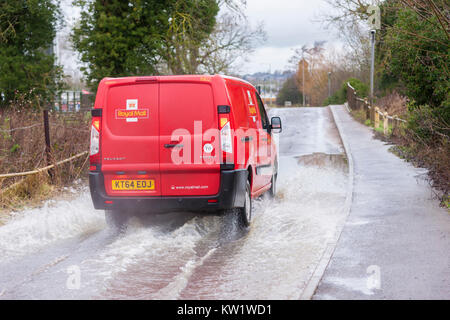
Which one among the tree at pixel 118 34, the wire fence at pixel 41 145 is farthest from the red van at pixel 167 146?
the tree at pixel 118 34

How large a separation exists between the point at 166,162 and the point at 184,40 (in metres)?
20.0

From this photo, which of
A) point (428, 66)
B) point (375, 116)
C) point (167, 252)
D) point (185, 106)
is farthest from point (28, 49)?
point (167, 252)

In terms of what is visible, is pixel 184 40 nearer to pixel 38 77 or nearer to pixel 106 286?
pixel 38 77

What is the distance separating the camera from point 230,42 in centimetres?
3934

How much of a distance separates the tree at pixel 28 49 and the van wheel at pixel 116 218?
645 inches

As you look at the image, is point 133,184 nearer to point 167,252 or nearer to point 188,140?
point 188,140

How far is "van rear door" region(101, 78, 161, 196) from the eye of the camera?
25.6ft

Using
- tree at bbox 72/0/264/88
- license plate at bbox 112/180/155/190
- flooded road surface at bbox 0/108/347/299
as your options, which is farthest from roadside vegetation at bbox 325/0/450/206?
tree at bbox 72/0/264/88

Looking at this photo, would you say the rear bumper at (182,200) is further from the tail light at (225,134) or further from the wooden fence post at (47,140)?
the wooden fence post at (47,140)

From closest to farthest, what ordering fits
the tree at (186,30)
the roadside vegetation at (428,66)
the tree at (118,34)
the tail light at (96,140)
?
the tail light at (96,140), the roadside vegetation at (428,66), the tree at (118,34), the tree at (186,30)

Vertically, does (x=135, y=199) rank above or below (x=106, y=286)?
above

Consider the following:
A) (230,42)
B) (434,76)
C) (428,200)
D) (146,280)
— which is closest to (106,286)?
(146,280)

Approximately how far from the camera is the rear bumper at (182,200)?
25.3 feet
